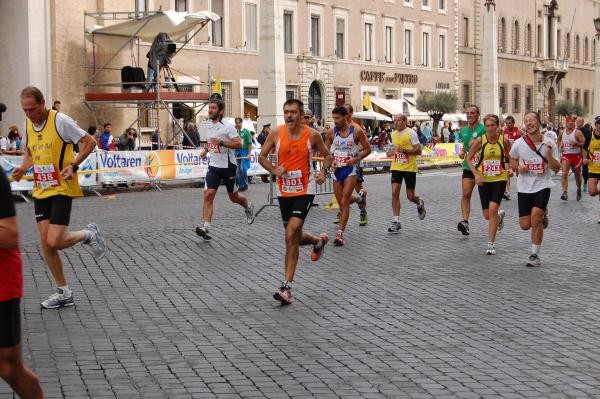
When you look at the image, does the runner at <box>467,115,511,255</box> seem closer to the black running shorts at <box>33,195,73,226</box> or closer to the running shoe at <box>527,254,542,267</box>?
the running shoe at <box>527,254,542,267</box>

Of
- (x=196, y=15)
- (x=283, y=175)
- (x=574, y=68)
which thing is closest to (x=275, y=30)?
(x=196, y=15)

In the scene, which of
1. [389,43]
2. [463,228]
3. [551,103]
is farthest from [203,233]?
[551,103]

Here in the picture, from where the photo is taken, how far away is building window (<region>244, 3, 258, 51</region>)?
45969 millimetres

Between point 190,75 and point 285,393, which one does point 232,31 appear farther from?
point 285,393

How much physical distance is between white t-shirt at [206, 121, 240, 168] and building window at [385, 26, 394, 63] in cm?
4278

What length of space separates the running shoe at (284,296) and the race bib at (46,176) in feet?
6.86

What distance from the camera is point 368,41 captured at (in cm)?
5562

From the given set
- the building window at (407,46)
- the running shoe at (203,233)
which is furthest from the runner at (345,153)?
the building window at (407,46)

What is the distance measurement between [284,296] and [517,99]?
67.7 metres

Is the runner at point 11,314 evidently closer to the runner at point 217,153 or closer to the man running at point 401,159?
the runner at point 217,153

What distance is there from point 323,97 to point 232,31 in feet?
26.2

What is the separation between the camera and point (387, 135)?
4209cm

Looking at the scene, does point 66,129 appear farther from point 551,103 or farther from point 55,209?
point 551,103

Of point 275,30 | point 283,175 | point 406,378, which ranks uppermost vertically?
point 275,30
